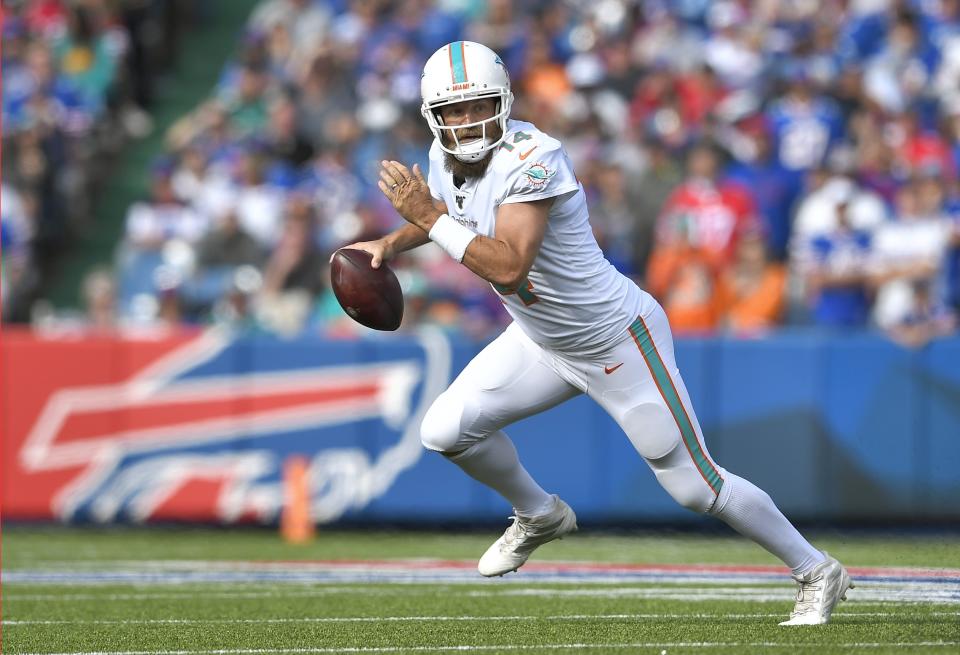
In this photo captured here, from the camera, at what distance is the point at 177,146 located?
12648 mm

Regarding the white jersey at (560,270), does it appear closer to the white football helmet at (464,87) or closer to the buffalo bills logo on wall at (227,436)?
the white football helmet at (464,87)

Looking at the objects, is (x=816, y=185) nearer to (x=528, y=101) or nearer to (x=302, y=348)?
(x=528, y=101)

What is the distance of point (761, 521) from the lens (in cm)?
492

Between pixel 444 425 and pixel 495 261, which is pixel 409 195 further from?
pixel 444 425

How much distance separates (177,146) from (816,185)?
18.1ft

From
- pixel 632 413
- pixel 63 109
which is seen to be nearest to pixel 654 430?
pixel 632 413

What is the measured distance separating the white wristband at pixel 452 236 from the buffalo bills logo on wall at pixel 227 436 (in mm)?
4328

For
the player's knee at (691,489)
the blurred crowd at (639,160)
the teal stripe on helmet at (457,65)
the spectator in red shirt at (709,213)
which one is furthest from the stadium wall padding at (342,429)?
the teal stripe on helmet at (457,65)

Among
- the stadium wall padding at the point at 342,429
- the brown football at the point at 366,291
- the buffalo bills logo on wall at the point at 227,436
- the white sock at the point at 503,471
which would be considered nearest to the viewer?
the brown football at the point at 366,291

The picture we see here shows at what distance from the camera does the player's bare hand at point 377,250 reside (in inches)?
202

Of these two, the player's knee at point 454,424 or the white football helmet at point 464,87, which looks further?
the player's knee at point 454,424

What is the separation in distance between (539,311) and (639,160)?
6.00 metres

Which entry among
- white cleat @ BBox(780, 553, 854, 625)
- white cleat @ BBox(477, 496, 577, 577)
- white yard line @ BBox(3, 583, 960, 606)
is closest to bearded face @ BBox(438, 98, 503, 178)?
white cleat @ BBox(477, 496, 577, 577)

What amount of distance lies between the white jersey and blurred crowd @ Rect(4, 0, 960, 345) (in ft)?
13.5
